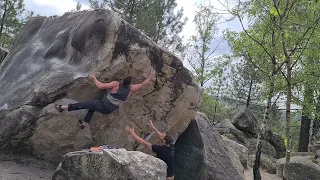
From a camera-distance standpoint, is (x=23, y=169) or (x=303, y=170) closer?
(x=23, y=169)

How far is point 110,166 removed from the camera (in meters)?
6.05

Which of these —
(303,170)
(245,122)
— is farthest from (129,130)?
(245,122)

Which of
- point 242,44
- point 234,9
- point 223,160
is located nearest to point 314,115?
point 242,44

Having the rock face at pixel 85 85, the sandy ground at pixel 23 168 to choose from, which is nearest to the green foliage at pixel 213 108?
the rock face at pixel 85 85

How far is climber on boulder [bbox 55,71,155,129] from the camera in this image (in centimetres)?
841

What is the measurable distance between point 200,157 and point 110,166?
16.3ft

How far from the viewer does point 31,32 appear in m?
11.5

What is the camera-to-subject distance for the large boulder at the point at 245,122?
2344 centimetres

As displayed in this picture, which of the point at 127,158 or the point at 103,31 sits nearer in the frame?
the point at 127,158

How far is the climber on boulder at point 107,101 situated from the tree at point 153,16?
16.5 meters

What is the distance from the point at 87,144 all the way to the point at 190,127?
348 centimetres

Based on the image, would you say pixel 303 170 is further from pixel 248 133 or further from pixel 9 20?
pixel 9 20

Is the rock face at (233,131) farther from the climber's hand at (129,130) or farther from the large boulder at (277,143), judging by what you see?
the climber's hand at (129,130)

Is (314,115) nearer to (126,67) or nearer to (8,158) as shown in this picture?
(126,67)
